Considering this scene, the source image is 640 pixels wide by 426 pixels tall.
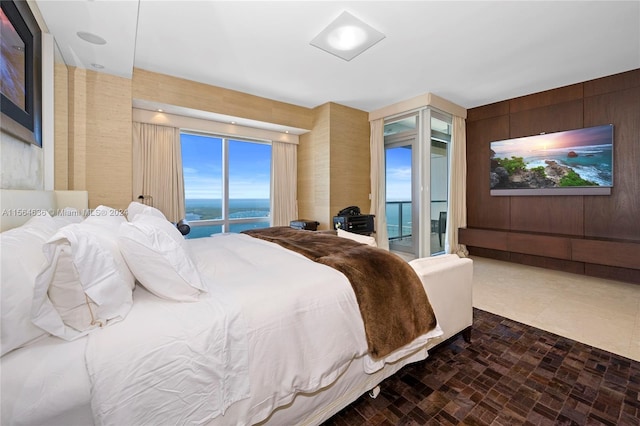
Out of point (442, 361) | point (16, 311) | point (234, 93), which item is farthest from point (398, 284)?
point (234, 93)

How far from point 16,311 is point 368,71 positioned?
12.6ft

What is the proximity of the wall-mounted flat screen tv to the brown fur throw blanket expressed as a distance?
3.96 m

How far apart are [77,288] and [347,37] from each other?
3004mm

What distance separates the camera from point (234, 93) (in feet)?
13.7

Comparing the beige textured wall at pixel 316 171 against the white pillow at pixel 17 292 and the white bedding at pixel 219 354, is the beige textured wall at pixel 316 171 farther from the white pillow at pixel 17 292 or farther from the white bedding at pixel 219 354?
the white pillow at pixel 17 292

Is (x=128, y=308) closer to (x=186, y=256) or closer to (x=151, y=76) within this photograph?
(x=186, y=256)

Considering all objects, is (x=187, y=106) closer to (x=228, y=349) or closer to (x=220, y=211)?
(x=220, y=211)

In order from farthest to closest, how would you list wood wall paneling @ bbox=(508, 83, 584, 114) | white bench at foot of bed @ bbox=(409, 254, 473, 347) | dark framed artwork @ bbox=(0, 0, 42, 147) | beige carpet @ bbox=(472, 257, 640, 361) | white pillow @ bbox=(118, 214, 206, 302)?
1. wood wall paneling @ bbox=(508, 83, 584, 114)
2. beige carpet @ bbox=(472, 257, 640, 361)
3. white bench at foot of bed @ bbox=(409, 254, 473, 347)
4. dark framed artwork @ bbox=(0, 0, 42, 147)
5. white pillow @ bbox=(118, 214, 206, 302)

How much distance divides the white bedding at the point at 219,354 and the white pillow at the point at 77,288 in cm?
6

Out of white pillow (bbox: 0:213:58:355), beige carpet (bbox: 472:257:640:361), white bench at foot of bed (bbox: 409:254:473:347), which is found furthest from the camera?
Answer: beige carpet (bbox: 472:257:640:361)

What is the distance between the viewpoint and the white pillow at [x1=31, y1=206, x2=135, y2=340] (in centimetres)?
85

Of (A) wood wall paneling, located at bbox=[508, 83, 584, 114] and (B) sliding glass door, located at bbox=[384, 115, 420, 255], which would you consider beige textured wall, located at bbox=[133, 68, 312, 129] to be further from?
(A) wood wall paneling, located at bbox=[508, 83, 584, 114]

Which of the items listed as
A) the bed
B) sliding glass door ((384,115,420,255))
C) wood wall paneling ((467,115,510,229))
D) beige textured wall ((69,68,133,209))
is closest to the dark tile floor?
the bed

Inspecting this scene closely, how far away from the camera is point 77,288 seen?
94 centimetres
